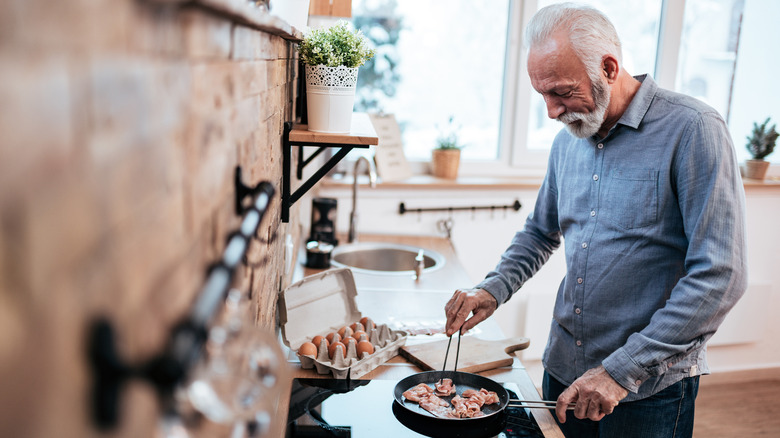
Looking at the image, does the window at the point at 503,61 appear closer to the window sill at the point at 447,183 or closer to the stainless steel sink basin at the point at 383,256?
the window sill at the point at 447,183

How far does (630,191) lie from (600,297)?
279mm

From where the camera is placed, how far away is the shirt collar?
1616 mm

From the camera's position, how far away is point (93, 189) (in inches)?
13.5

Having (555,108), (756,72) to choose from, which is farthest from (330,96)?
(756,72)

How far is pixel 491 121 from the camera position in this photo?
3.53m

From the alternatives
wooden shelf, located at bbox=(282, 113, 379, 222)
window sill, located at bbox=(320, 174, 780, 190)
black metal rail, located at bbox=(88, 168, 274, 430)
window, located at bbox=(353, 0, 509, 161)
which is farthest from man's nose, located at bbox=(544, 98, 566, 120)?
window, located at bbox=(353, 0, 509, 161)

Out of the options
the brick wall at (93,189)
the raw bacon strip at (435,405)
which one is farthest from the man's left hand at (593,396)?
the brick wall at (93,189)

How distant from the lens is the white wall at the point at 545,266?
10.7 ft

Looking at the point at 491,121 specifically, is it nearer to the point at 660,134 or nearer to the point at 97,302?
the point at 660,134

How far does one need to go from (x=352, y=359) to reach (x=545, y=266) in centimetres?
204

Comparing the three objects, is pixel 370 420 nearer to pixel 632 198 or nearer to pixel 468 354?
pixel 468 354

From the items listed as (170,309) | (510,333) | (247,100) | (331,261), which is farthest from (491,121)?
(170,309)

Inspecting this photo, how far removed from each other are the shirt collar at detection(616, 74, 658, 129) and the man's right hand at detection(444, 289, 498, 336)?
0.58 meters

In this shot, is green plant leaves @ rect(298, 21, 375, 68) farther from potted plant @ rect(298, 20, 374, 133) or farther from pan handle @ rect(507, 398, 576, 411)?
pan handle @ rect(507, 398, 576, 411)
